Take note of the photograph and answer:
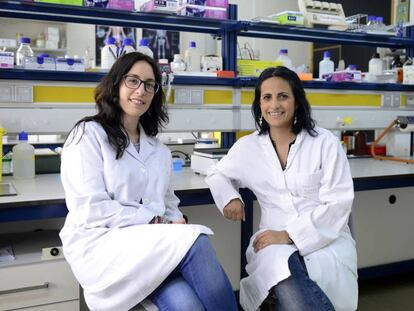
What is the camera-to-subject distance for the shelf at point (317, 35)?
2754 millimetres

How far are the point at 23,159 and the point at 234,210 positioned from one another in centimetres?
104

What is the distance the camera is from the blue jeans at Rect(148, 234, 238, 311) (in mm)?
1318

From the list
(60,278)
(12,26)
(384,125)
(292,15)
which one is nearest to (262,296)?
(60,278)

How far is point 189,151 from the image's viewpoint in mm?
3006

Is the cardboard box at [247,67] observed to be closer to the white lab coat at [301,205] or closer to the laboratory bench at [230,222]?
the laboratory bench at [230,222]

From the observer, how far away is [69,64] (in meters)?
2.33

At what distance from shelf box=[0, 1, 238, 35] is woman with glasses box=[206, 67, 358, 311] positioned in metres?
0.90

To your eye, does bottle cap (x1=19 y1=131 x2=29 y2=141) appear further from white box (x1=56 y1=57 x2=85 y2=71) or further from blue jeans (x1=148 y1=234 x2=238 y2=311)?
blue jeans (x1=148 y1=234 x2=238 y2=311)

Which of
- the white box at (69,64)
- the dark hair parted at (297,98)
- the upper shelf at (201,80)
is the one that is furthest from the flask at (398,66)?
the white box at (69,64)

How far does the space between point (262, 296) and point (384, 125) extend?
205 cm

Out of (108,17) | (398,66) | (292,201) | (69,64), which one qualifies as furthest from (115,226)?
(398,66)

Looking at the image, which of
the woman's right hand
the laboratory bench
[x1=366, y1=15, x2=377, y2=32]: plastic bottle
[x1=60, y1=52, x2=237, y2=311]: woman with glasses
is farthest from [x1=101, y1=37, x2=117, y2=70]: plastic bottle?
[x1=366, y1=15, x2=377, y2=32]: plastic bottle

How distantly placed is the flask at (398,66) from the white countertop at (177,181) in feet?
2.22

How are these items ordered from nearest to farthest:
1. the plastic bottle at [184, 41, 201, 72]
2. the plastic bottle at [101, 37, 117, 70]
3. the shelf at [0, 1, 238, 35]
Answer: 1. the shelf at [0, 1, 238, 35]
2. the plastic bottle at [101, 37, 117, 70]
3. the plastic bottle at [184, 41, 201, 72]
